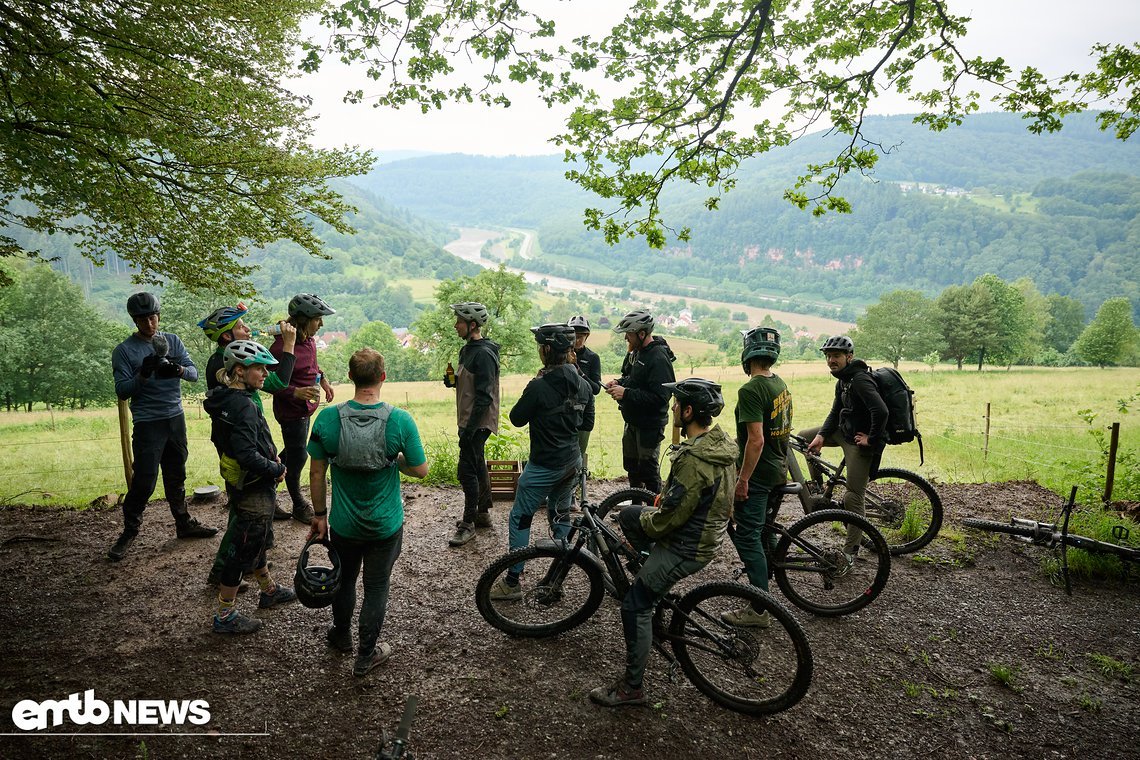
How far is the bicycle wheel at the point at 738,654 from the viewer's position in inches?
136

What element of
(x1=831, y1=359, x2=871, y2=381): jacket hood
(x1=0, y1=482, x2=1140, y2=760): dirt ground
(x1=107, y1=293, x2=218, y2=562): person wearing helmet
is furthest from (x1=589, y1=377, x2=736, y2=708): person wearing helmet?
(x1=107, y1=293, x2=218, y2=562): person wearing helmet

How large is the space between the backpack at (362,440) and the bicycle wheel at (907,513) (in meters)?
4.89

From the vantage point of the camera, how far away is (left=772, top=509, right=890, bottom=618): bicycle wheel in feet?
15.7

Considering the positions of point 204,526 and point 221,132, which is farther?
point 221,132

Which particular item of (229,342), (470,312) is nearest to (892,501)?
(470,312)

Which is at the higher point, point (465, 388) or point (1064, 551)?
point (465, 388)

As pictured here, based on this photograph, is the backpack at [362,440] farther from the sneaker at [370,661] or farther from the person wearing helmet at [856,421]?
the person wearing helmet at [856,421]

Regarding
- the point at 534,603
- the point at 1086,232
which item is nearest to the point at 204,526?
the point at 534,603

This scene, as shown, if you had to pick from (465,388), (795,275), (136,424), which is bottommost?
(136,424)

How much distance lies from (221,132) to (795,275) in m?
201

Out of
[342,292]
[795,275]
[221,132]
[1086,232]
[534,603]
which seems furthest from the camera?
[795,275]

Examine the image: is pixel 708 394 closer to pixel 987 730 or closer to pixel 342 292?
pixel 987 730

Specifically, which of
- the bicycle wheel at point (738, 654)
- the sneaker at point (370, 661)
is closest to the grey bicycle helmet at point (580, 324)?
the bicycle wheel at point (738, 654)

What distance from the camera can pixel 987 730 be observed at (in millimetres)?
3529
